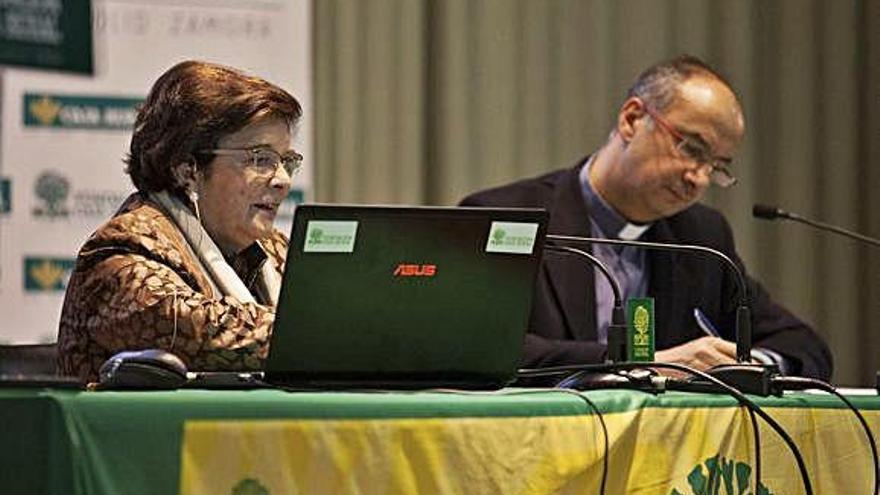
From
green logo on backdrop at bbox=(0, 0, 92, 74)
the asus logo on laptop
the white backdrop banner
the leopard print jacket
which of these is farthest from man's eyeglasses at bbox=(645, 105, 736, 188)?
green logo on backdrop at bbox=(0, 0, 92, 74)

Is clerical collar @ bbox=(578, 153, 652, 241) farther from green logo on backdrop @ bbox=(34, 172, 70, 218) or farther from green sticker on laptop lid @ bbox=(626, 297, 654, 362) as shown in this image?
green sticker on laptop lid @ bbox=(626, 297, 654, 362)

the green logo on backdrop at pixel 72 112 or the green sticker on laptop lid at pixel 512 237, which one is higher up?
the green logo on backdrop at pixel 72 112

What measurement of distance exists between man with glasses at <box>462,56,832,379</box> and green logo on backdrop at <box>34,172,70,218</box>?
103 centimetres

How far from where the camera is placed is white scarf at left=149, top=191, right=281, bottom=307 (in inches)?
110

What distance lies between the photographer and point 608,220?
4.12 m

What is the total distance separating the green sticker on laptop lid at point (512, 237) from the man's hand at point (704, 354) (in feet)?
4.48

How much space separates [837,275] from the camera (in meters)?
5.74

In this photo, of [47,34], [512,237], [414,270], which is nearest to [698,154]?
[512,237]

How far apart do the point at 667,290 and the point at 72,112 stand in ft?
5.08

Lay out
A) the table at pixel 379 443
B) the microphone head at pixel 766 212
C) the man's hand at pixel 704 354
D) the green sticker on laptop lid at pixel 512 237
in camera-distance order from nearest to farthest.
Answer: the table at pixel 379 443 → the green sticker on laptop lid at pixel 512 237 → the microphone head at pixel 766 212 → the man's hand at pixel 704 354

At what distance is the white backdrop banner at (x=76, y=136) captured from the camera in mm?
4270

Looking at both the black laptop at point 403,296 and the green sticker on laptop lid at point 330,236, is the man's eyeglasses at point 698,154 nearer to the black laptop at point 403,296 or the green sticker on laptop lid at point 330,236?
the black laptop at point 403,296

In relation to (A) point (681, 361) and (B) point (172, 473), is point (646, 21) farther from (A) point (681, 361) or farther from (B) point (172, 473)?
(B) point (172, 473)

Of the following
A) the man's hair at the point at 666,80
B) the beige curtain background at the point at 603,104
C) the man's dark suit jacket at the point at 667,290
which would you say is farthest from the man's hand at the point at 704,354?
the beige curtain background at the point at 603,104
